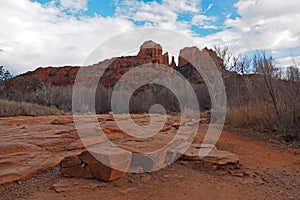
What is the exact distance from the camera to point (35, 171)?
3.60 m

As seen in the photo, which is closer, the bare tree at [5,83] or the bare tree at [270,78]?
the bare tree at [270,78]

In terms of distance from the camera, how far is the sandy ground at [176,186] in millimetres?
3145

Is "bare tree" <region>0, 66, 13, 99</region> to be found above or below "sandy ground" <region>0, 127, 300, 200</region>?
above

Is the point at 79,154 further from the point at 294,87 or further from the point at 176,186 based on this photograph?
the point at 294,87

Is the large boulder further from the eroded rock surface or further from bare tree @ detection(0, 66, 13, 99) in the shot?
bare tree @ detection(0, 66, 13, 99)

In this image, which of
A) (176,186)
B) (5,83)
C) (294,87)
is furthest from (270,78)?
(5,83)

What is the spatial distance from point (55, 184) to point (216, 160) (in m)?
2.58

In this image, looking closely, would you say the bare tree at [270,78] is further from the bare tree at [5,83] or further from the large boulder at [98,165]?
the bare tree at [5,83]

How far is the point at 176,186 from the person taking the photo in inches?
138

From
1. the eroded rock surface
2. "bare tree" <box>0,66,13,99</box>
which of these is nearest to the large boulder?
the eroded rock surface

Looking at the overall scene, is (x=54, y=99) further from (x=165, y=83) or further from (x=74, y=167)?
(x=74, y=167)

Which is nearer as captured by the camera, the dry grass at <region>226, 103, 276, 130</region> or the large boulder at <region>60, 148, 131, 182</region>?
the large boulder at <region>60, 148, 131, 182</region>

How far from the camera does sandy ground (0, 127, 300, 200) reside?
10.3ft

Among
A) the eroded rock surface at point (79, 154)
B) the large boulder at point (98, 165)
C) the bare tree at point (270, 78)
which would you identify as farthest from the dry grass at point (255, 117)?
the large boulder at point (98, 165)
